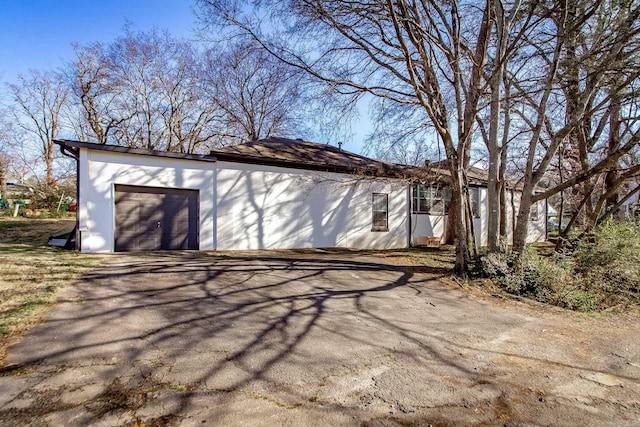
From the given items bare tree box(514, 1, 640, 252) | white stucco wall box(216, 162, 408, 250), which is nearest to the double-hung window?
white stucco wall box(216, 162, 408, 250)

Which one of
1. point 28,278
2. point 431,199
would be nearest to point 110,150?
point 28,278

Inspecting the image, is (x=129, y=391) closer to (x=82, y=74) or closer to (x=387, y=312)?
(x=387, y=312)

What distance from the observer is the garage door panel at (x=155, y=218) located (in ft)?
31.7

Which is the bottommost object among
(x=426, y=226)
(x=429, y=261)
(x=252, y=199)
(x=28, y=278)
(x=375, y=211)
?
(x=429, y=261)

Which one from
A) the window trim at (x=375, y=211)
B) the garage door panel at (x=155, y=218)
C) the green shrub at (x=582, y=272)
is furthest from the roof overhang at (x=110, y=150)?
the green shrub at (x=582, y=272)

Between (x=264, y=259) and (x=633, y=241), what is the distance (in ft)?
28.5

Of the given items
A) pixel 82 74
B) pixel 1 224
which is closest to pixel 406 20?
pixel 1 224

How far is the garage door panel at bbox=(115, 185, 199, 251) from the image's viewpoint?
9648mm

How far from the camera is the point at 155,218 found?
1005 cm

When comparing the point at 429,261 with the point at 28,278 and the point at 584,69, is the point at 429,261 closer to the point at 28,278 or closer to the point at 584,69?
the point at 584,69

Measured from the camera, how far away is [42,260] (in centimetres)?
731

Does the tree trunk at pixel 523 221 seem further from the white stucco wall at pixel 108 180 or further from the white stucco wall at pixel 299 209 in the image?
the white stucco wall at pixel 108 180

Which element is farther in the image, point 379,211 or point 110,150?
point 379,211

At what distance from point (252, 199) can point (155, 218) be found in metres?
3.07
